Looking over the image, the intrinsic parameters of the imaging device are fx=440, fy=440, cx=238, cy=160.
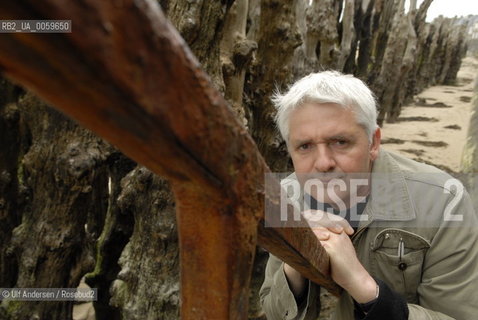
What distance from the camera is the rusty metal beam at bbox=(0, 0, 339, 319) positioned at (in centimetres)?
36

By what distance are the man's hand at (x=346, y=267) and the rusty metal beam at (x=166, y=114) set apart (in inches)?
23.6

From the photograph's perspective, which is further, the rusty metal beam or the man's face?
the man's face

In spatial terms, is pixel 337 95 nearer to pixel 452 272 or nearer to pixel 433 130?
pixel 452 272

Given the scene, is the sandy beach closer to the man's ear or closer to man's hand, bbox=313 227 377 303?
the man's ear

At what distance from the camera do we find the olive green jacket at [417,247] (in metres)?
1.50

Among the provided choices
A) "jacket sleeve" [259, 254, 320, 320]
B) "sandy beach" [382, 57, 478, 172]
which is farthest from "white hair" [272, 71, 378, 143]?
"sandy beach" [382, 57, 478, 172]

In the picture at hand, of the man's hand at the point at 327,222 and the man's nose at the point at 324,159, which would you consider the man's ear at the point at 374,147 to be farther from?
the man's hand at the point at 327,222

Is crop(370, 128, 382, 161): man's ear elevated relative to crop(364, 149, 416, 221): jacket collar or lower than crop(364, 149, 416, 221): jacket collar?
elevated

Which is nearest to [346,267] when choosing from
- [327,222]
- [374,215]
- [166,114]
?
[327,222]

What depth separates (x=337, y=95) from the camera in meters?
1.53

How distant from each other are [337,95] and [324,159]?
0.23 metres

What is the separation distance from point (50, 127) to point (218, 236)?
180cm

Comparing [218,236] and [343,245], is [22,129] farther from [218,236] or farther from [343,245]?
[218,236]

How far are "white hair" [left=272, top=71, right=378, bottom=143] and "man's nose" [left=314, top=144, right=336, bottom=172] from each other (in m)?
0.16
